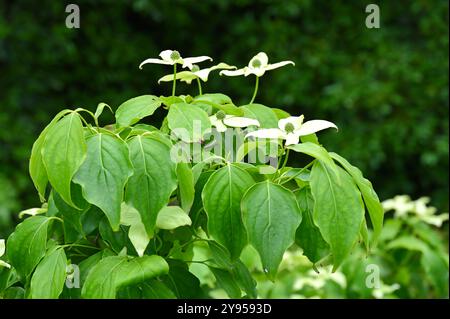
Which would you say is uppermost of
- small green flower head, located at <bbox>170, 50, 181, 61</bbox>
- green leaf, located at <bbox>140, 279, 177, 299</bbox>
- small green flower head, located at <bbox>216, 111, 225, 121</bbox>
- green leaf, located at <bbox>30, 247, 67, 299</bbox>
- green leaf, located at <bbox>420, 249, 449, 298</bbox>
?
small green flower head, located at <bbox>170, 50, 181, 61</bbox>

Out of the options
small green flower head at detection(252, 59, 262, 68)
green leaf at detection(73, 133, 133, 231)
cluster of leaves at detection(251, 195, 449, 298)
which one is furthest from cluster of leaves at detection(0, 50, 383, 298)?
cluster of leaves at detection(251, 195, 449, 298)

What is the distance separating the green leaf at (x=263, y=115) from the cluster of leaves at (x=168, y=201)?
4 centimetres

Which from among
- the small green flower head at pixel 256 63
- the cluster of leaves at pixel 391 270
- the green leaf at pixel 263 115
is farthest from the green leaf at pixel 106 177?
the cluster of leaves at pixel 391 270

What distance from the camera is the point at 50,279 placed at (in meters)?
1.13

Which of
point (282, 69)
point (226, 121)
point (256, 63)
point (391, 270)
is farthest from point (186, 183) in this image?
point (282, 69)

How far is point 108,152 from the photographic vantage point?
1.09 m

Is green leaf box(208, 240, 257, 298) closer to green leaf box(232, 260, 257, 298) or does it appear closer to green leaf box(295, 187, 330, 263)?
green leaf box(232, 260, 257, 298)

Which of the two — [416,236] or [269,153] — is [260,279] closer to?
[416,236]

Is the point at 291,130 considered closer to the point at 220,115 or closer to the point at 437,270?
the point at 220,115

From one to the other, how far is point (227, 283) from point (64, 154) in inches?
16.1

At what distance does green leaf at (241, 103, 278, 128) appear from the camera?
1326 mm

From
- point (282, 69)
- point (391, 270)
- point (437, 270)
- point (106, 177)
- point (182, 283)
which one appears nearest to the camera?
point (106, 177)
